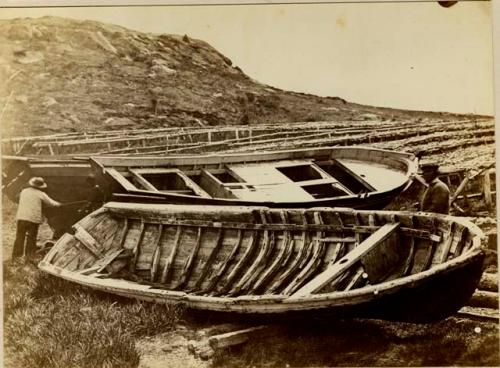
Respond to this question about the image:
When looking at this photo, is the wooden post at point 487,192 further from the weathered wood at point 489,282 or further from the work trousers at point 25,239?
the work trousers at point 25,239

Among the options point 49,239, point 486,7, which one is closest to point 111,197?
point 49,239

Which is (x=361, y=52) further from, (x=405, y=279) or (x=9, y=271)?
(x=9, y=271)

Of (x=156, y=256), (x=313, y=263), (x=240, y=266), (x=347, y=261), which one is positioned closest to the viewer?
(x=347, y=261)

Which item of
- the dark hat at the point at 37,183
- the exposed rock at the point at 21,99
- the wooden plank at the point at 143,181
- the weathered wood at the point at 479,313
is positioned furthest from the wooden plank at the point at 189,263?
the weathered wood at the point at 479,313

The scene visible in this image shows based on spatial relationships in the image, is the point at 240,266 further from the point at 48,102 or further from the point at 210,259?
the point at 48,102

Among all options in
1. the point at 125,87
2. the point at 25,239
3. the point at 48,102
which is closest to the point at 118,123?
the point at 125,87
